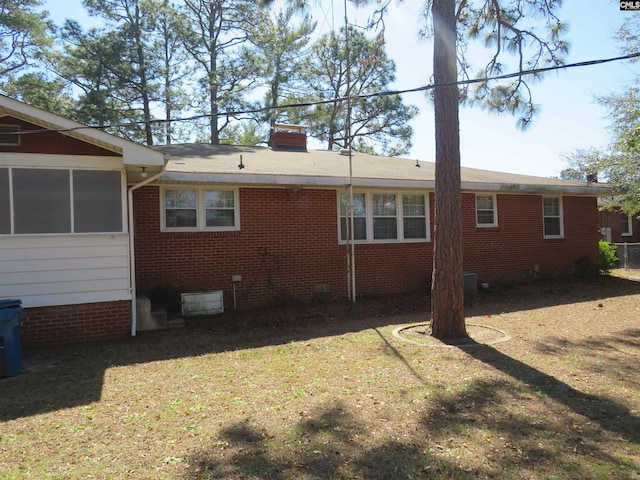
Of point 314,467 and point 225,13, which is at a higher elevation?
point 225,13

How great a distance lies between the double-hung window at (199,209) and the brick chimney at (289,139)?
555 centimetres

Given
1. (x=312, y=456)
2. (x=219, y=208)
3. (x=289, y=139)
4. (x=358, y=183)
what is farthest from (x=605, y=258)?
(x=312, y=456)

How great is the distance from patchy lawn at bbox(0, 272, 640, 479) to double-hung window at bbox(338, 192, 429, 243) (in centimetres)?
385

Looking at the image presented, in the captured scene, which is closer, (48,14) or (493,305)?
(493,305)

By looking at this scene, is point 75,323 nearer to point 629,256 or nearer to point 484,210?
point 484,210

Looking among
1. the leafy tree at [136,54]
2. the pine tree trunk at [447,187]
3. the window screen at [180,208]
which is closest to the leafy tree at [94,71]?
the leafy tree at [136,54]

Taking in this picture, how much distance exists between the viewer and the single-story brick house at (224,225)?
702cm

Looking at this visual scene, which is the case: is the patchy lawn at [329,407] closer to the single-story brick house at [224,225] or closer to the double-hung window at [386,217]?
the single-story brick house at [224,225]

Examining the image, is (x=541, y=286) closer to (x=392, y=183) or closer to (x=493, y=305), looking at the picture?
(x=493, y=305)

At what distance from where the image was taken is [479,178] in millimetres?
12672

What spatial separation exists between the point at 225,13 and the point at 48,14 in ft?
29.7

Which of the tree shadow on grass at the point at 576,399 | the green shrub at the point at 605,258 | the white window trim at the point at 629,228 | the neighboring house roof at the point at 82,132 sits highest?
the neighboring house roof at the point at 82,132

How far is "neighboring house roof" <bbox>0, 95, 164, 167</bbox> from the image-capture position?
261 inches

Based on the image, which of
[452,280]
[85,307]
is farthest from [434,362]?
[85,307]
